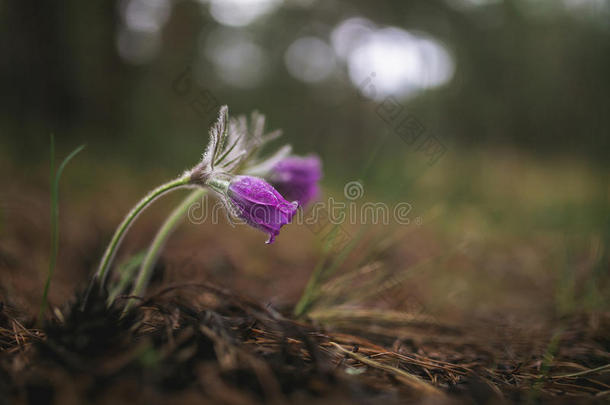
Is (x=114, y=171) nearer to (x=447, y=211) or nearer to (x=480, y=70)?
(x=447, y=211)

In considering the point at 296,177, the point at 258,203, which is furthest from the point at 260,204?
the point at 296,177

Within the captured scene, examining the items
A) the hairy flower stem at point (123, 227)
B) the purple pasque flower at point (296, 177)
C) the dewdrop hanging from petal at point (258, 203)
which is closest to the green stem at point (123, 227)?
the hairy flower stem at point (123, 227)

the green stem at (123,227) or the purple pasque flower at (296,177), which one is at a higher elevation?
the purple pasque flower at (296,177)

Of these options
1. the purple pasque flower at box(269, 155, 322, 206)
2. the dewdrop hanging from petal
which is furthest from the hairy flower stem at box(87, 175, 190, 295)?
the purple pasque flower at box(269, 155, 322, 206)

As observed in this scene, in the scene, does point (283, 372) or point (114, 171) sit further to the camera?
point (114, 171)

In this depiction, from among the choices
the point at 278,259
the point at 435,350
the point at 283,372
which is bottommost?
the point at 278,259

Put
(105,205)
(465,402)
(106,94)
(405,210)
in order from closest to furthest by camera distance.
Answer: (465,402) → (105,205) → (405,210) → (106,94)

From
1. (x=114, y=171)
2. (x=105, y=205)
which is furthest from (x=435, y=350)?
(x=114, y=171)

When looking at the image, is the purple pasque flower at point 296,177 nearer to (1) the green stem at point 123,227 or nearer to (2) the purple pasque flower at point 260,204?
(2) the purple pasque flower at point 260,204
